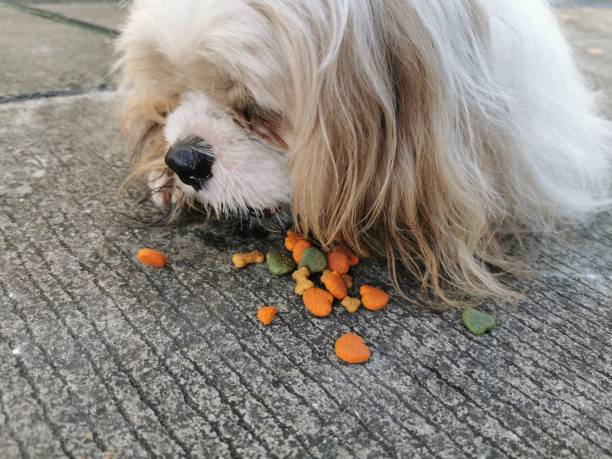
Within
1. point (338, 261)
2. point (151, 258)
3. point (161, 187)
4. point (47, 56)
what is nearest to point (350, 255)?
point (338, 261)

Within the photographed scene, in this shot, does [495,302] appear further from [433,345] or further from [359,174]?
[359,174]

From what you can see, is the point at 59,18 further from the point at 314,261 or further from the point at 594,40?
the point at 594,40

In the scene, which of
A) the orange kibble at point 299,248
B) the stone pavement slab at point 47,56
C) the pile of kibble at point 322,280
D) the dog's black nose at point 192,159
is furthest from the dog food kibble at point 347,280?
the stone pavement slab at point 47,56

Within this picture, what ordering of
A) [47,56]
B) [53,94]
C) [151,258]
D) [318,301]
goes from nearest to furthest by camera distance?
[318,301]
[151,258]
[53,94]
[47,56]

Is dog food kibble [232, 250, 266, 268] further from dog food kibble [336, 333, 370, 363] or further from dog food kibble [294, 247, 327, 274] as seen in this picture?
dog food kibble [336, 333, 370, 363]

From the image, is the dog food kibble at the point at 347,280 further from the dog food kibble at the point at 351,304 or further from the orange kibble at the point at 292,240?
the orange kibble at the point at 292,240

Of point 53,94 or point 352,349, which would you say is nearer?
point 352,349

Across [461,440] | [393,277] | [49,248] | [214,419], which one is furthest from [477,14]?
[49,248]

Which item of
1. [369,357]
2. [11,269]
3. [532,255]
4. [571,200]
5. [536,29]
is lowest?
[11,269]
